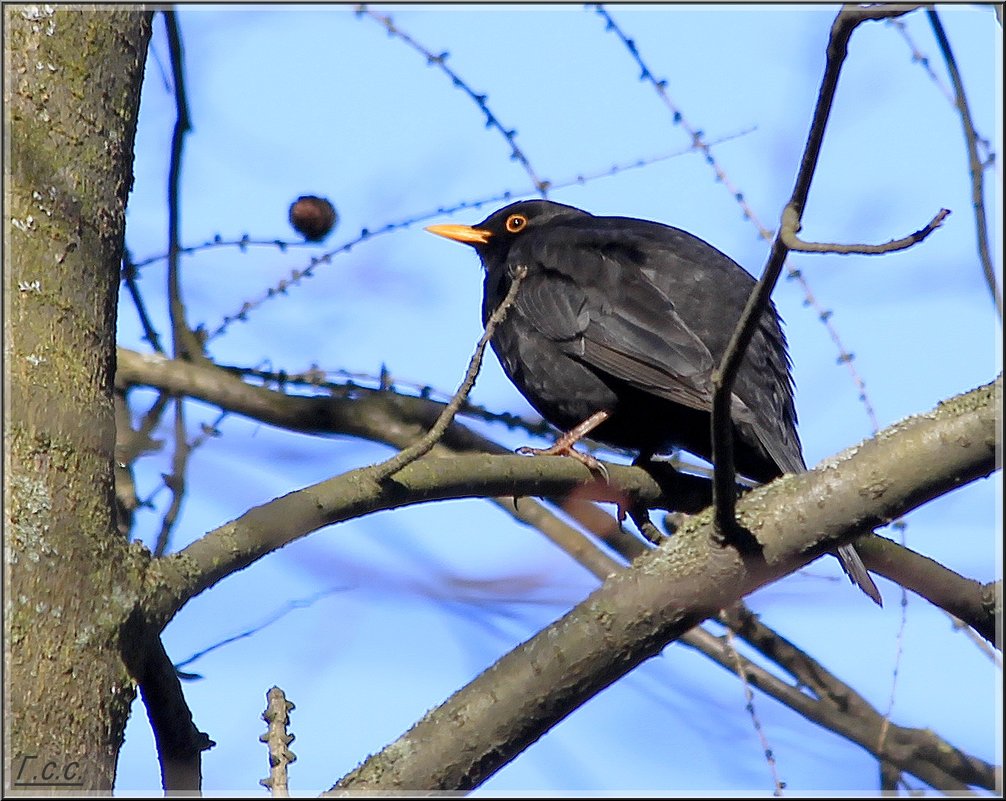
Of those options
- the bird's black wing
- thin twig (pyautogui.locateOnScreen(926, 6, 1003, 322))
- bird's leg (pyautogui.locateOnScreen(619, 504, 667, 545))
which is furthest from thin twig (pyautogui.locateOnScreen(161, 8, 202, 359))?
thin twig (pyautogui.locateOnScreen(926, 6, 1003, 322))

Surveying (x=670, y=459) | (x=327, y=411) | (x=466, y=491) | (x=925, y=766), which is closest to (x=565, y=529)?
(x=670, y=459)

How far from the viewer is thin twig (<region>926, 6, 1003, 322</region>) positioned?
3291mm

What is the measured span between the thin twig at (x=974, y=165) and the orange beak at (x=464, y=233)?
346 centimetres

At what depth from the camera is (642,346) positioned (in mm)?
5395

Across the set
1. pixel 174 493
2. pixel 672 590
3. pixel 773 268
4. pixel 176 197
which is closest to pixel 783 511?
pixel 672 590

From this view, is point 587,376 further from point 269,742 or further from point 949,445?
point 269,742

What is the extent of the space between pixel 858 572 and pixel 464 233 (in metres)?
3.71

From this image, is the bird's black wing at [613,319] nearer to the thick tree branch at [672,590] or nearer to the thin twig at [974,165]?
the thin twig at [974,165]

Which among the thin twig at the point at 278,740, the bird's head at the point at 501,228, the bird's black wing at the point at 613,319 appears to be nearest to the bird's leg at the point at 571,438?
the bird's black wing at the point at 613,319

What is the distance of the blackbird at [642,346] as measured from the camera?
17.0ft

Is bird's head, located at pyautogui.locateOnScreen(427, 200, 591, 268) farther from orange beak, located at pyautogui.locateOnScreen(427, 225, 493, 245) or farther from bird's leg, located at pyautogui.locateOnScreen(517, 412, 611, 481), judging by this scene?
bird's leg, located at pyautogui.locateOnScreen(517, 412, 611, 481)

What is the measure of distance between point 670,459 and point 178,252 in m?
2.49

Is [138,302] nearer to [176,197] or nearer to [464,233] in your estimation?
[176,197]

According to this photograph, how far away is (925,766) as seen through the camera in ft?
17.3
